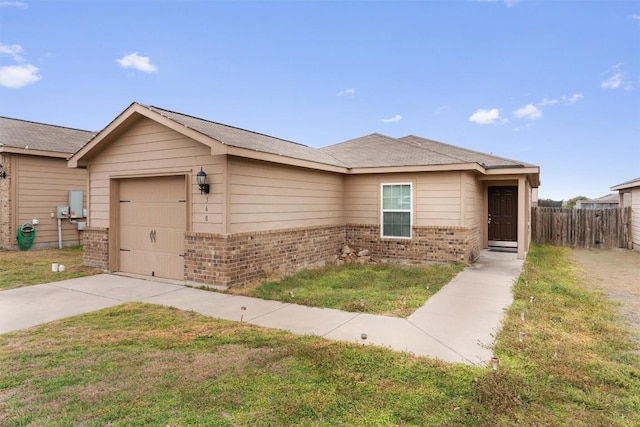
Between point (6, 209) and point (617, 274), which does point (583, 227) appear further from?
point (6, 209)

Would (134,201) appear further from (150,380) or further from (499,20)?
(499,20)

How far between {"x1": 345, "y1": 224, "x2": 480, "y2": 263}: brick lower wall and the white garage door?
512cm

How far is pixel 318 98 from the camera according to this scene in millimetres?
19266

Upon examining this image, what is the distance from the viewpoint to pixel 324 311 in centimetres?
552

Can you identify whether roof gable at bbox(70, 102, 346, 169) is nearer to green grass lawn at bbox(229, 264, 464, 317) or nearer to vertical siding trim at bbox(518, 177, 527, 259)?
green grass lawn at bbox(229, 264, 464, 317)

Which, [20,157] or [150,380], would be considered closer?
[150,380]

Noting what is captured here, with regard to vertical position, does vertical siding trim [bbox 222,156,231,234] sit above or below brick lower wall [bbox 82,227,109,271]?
above

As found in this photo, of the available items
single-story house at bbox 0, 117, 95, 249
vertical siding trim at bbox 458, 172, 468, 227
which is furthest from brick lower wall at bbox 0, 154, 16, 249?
vertical siding trim at bbox 458, 172, 468, 227

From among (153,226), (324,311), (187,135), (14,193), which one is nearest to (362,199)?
(187,135)

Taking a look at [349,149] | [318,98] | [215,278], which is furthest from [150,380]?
[318,98]

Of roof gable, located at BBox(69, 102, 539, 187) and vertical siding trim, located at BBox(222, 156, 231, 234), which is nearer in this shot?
vertical siding trim, located at BBox(222, 156, 231, 234)

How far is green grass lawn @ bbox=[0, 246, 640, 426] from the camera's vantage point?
2.72m

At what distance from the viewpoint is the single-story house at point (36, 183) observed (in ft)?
39.4

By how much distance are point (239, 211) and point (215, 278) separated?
4.41 feet
